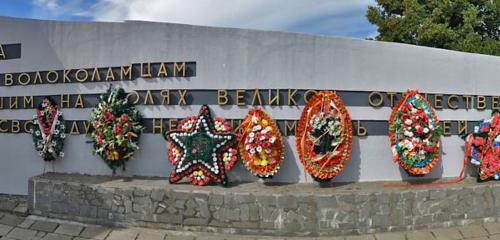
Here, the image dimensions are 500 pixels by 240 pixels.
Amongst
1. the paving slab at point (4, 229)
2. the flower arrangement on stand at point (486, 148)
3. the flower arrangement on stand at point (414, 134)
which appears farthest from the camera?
the flower arrangement on stand at point (486, 148)

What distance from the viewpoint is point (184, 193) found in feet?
16.6

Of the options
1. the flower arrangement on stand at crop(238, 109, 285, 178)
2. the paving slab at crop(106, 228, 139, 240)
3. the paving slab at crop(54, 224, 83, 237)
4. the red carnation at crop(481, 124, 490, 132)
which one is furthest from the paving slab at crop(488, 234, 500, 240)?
the paving slab at crop(54, 224, 83, 237)

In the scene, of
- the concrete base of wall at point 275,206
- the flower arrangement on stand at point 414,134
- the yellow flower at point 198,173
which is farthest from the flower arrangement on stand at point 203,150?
the flower arrangement on stand at point 414,134

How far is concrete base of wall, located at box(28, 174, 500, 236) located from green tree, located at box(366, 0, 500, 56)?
8072 millimetres

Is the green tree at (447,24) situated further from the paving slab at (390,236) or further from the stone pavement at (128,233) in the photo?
the paving slab at (390,236)

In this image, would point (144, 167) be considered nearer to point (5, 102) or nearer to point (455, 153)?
point (5, 102)

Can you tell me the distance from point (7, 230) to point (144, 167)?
204cm

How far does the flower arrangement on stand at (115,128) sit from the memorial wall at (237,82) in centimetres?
14

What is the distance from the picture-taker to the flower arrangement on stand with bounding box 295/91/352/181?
537 centimetres

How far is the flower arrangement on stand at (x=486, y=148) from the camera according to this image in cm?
578

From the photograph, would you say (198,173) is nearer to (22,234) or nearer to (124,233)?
(124,233)

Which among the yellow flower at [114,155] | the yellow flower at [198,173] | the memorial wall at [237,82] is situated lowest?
the yellow flower at [198,173]

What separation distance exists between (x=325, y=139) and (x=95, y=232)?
3.39m

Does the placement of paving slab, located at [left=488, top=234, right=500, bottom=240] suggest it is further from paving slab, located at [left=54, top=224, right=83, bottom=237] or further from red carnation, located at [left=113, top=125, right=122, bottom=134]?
paving slab, located at [left=54, top=224, right=83, bottom=237]
